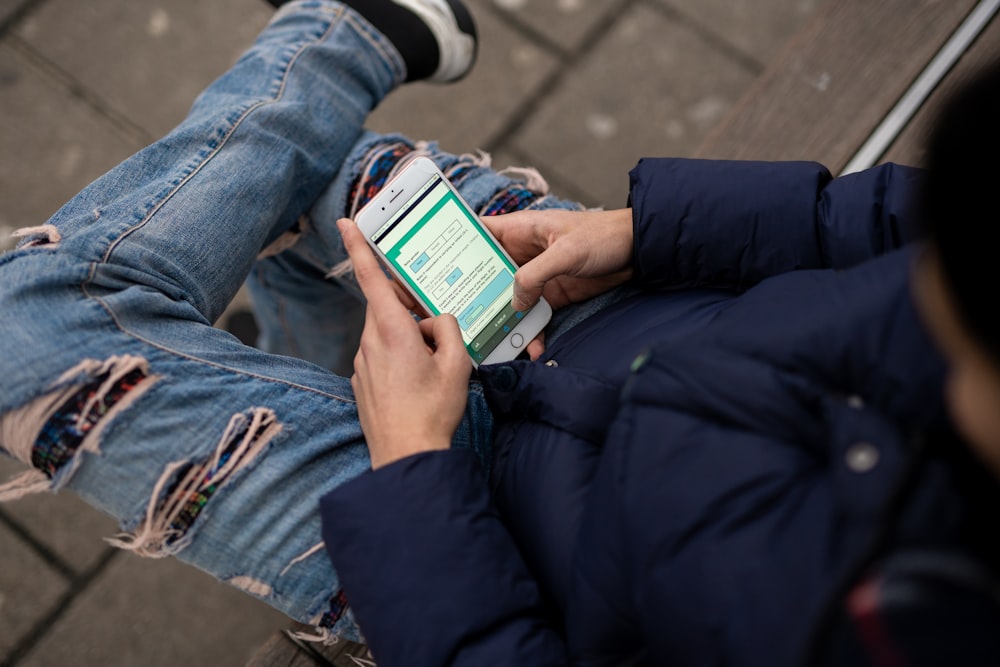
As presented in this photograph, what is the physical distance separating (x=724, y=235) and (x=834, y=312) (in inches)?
11.1

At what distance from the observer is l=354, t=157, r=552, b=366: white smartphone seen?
3.47 ft

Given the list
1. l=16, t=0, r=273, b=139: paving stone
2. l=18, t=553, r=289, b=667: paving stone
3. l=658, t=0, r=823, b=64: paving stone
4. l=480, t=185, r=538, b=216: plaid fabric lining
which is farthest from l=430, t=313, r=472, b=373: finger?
l=658, t=0, r=823, b=64: paving stone

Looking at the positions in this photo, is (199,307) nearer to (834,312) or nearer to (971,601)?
(834,312)

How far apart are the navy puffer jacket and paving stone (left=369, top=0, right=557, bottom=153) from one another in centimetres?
91

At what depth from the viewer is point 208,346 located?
942mm

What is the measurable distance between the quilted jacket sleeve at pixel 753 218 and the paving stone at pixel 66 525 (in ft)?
3.79

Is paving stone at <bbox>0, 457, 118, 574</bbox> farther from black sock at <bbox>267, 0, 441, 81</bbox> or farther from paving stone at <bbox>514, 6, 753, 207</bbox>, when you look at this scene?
paving stone at <bbox>514, 6, 753, 207</bbox>

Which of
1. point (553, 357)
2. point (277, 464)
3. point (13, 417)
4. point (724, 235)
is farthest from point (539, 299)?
point (13, 417)

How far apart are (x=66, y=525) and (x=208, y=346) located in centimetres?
81

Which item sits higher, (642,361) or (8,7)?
(642,361)

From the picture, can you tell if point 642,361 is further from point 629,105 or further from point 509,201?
point 629,105

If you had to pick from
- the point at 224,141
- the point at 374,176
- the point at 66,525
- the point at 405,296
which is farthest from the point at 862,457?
the point at 66,525

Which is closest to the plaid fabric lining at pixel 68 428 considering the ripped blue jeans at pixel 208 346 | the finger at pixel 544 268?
the ripped blue jeans at pixel 208 346

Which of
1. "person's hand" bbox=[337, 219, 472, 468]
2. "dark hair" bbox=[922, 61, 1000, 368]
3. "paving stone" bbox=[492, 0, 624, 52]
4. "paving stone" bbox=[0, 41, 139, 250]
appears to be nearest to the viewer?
"dark hair" bbox=[922, 61, 1000, 368]
